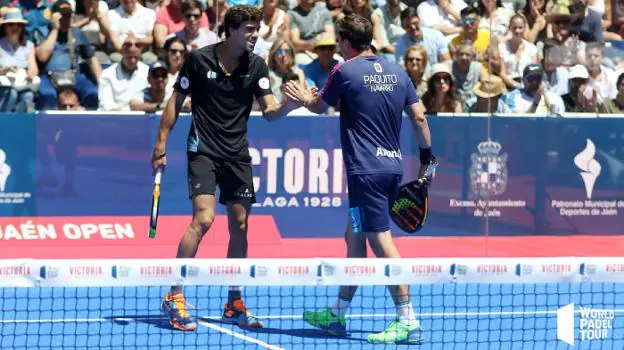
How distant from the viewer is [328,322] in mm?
7816

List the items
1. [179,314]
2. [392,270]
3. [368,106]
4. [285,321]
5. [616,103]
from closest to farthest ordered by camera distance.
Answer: [392,270] < [368,106] < [179,314] < [285,321] < [616,103]

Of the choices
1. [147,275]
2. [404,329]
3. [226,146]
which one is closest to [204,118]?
[226,146]

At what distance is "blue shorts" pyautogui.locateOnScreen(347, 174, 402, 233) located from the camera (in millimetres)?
7520

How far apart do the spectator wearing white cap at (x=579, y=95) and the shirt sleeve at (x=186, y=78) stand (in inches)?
205

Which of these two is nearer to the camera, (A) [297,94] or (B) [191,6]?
(A) [297,94]

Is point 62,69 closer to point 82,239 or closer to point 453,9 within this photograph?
point 82,239

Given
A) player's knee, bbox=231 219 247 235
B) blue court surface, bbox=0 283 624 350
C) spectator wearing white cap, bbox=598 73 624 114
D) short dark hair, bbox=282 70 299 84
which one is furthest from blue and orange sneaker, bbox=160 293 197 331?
spectator wearing white cap, bbox=598 73 624 114

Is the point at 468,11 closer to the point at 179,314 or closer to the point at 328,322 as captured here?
the point at 328,322

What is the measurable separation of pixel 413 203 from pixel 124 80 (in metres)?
4.39

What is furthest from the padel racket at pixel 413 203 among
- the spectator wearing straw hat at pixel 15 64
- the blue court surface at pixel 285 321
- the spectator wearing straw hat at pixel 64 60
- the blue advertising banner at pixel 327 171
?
the spectator wearing straw hat at pixel 15 64

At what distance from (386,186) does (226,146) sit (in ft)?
3.69

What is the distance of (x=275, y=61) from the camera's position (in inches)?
466

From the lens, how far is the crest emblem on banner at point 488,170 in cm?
1177

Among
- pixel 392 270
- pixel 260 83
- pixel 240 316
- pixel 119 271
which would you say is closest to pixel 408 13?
pixel 260 83
